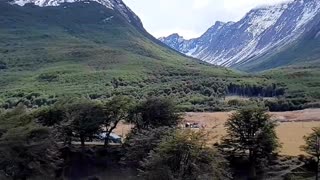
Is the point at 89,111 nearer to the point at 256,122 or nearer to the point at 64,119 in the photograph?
the point at 64,119

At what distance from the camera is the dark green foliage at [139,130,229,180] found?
185 ft

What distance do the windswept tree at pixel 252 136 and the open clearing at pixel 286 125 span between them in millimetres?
2605

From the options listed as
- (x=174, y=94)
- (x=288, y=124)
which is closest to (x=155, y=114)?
(x=288, y=124)

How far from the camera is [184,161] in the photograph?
57.0 m

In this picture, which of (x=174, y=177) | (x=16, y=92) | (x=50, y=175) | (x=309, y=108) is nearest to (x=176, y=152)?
(x=174, y=177)

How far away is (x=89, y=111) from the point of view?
87.9m

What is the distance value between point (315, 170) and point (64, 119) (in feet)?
127

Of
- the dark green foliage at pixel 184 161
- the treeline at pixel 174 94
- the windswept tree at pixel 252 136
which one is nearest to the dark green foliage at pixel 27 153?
the dark green foliage at pixel 184 161

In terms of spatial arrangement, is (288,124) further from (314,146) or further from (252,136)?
(314,146)

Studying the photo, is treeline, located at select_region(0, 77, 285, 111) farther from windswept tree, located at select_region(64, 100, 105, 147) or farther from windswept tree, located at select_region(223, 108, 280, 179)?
windswept tree, located at select_region(223, 108, 280, 179)

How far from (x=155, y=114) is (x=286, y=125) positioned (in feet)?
119

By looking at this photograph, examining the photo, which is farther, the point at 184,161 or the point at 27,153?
the point at 27,153

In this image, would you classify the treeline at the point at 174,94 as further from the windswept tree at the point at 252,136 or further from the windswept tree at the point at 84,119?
the windswept tree at the point at 252,136

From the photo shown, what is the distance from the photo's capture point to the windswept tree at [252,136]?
7412 centimetres
